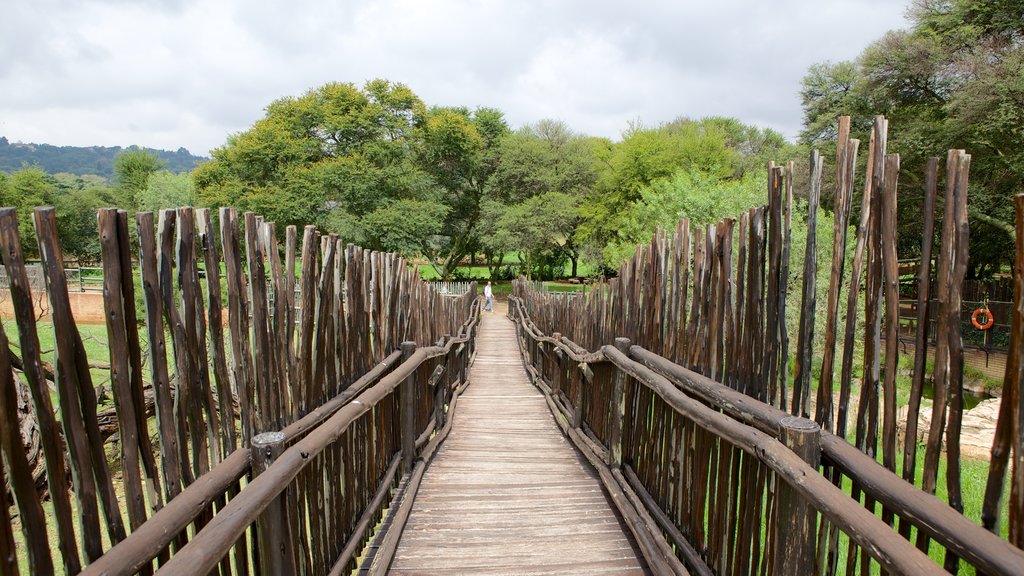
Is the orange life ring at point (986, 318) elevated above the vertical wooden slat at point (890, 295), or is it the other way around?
the vertical wooden slat at point (890, 295)

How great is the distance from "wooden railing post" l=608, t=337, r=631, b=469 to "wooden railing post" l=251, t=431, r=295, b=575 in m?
2.35

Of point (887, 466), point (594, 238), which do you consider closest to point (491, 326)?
point (594, 238)

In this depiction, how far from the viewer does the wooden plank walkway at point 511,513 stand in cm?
286

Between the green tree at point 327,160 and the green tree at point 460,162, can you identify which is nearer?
the green tree at point 327,160

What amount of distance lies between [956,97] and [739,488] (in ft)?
56.4

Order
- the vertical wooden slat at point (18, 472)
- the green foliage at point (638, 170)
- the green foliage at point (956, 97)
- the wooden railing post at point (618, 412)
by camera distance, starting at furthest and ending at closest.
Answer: the green foliage at point (638, 170) → the green foliage at point (956, 97) → the wooden railing post at point (618, 412) → the vertical wooden slat at point (18, 472)

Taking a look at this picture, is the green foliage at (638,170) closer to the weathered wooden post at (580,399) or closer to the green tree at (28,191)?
the weathered wooden post at (580,399)

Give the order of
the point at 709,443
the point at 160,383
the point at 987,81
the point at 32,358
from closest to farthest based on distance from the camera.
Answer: the point at 32,358 < the point at 160,383 < the point at 709,443 < the point at 987,81

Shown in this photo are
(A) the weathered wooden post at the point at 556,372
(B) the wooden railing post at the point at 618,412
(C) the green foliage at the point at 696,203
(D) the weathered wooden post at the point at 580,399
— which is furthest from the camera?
(C) the green foliage at the point at 696,203

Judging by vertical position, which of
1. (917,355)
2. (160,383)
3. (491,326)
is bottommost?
(491,326)

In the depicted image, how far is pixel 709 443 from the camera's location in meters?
2.52

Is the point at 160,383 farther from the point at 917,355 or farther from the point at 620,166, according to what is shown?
the point at 620,166

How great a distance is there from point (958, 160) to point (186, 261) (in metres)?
2.39

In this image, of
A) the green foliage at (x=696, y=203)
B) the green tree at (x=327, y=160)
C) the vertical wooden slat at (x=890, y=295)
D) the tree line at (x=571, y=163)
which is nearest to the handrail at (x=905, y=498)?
the vertical wooden slat at (x=890, y=295)
